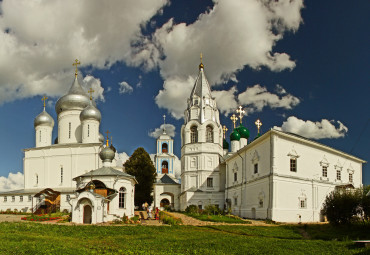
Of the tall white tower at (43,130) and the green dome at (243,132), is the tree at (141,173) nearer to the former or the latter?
the tall white tower at (43,130)

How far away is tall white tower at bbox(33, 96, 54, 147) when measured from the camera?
4428 cm

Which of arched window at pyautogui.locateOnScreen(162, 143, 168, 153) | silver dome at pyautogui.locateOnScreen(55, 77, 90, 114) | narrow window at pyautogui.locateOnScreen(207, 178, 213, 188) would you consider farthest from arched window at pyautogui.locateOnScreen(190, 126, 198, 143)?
arched window at pyautogui.locateOnScreen(162, 143, 168, 153)

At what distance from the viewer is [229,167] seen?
132 ft

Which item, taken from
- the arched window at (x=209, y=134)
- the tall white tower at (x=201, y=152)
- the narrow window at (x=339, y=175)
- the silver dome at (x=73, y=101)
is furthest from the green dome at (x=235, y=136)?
the silver dome at (x=73, y=101)

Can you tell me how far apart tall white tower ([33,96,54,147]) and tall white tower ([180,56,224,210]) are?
16.0 meters

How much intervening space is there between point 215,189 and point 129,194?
1596 cm

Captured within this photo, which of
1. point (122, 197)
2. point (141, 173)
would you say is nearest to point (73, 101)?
point (141, 173)

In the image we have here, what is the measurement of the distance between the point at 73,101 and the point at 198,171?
16.8 m

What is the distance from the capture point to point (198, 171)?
43031 millimetres

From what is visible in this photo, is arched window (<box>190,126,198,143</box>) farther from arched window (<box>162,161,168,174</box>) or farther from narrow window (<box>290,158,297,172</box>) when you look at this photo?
arched window (<box>162,161,168,174</box>)

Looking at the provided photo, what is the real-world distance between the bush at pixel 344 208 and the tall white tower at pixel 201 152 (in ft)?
65.6

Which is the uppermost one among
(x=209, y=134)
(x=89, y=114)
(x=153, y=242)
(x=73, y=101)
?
(x=73, y=101)

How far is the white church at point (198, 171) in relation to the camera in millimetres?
28172

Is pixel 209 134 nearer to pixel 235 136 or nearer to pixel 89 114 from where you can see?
pixel 235 136
